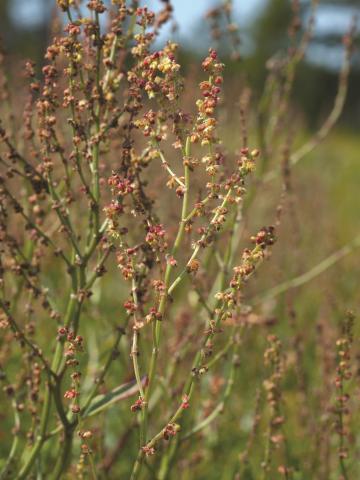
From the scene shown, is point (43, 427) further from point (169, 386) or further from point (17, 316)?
point (17, 316)

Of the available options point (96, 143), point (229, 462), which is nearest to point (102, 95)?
point (96, 143)

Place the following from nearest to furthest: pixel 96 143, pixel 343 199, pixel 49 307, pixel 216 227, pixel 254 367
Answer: pixel 216 227
pixel 96 143
pixel 49 307
pixel 254 367
pixel 343 199

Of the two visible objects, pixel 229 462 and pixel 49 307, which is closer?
pixel 49 307

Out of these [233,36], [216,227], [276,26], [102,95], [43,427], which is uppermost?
[276,26]

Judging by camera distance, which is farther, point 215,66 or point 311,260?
point 311,260

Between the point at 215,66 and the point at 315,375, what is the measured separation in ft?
7.82

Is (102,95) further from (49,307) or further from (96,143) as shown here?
(49,307)

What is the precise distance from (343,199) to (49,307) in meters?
7.46

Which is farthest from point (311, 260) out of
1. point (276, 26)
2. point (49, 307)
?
point (276, 26)

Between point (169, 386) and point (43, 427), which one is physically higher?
point (169, 386)

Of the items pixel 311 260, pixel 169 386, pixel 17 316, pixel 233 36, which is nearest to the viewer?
pixel 169 386

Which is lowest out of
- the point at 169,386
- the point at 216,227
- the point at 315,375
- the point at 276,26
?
the point at 216,227

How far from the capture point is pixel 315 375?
329cm

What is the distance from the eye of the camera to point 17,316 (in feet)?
9.48
